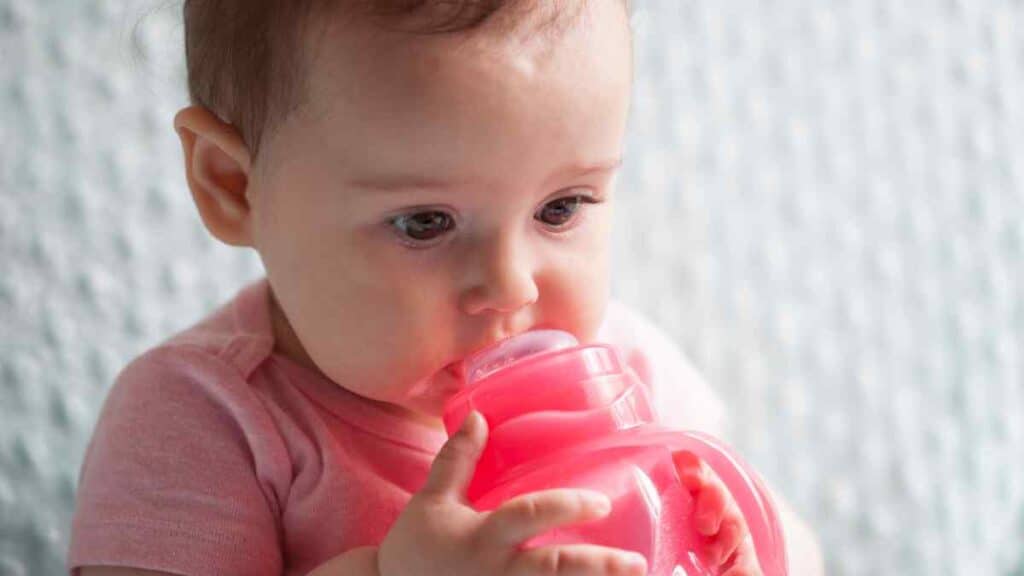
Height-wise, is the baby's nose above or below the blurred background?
below

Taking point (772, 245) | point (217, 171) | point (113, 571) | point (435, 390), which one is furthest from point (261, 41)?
point (772, 245)

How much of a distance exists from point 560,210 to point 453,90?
11 cm

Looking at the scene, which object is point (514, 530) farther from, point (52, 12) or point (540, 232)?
point (52, 12)

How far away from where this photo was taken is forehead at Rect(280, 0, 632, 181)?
2.48 ft

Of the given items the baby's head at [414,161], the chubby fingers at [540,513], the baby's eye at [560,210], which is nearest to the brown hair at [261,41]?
the baby's head at [414,161]

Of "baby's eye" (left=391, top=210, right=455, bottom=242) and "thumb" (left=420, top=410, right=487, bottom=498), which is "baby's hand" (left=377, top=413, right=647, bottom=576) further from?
"baby's eye" (left=391, top=210, right=455, bottom=242)

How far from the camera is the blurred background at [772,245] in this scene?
1.18 m

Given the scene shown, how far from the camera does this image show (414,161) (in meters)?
0.77

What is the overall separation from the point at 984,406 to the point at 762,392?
7.2 inches

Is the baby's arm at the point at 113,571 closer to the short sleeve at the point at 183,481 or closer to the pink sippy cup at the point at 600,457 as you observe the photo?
the short sleeve at the point at 183,481

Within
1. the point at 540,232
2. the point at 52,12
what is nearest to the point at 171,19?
the point at 52,12

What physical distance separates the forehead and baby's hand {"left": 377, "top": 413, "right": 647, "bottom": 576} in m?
0.14

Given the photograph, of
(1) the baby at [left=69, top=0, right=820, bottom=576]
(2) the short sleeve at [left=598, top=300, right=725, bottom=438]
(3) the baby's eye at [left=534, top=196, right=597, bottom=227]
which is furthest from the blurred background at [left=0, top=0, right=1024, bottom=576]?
(3) the baby's eye at [left=534, top=196, right=597, bottom=227]

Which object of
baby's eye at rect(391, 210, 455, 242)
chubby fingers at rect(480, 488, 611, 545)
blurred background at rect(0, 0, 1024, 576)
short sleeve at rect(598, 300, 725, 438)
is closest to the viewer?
chubby fingers at rect(480, 488, 611, 545)
